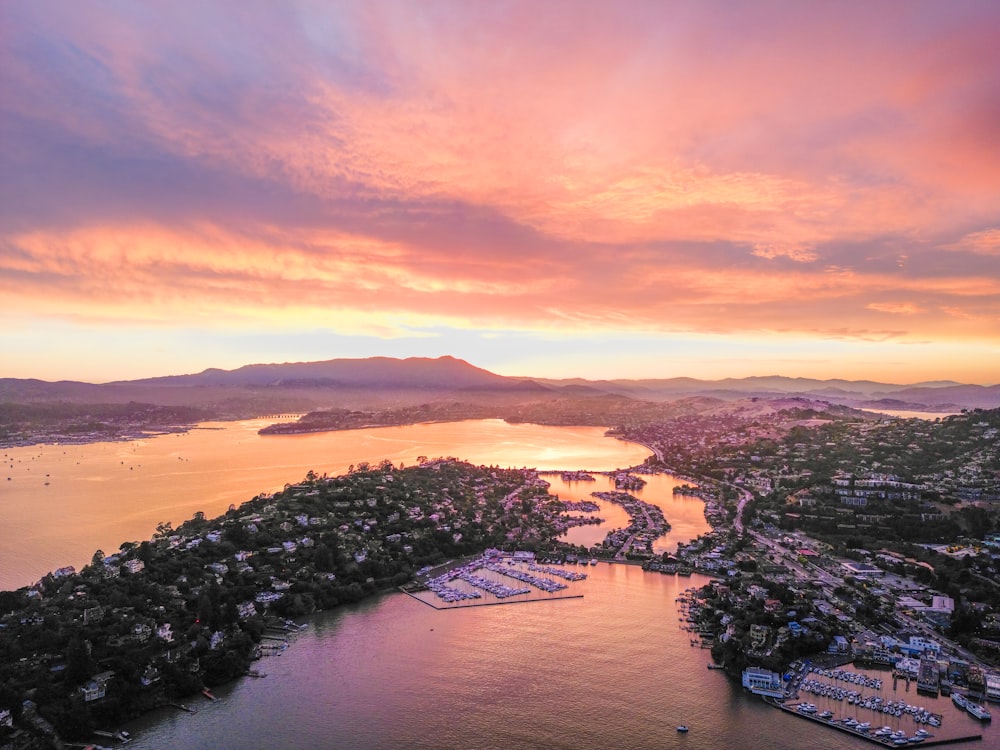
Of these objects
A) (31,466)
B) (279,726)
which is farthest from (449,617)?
(31,466)

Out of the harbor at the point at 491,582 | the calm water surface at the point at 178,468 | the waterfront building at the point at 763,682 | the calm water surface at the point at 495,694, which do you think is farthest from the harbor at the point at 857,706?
the calm water surface at the point at 178,468

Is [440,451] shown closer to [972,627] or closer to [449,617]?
[449,617]

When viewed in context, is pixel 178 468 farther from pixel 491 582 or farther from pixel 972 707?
pixel 972 707

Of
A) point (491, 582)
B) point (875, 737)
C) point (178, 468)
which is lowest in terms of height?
point (875, 737)

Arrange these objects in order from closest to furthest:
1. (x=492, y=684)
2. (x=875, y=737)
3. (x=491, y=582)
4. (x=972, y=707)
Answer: (x=875, y=737) < (x=972, y=707) < (x=492, y=684) < (x=491, y=582)

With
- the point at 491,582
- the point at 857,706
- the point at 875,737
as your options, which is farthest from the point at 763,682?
the point at 491,582

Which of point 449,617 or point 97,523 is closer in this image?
point 449,617

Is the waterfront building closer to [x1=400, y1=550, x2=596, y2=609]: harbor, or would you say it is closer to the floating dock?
the floating dock

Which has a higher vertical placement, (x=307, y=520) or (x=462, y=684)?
(x=307, y=520)

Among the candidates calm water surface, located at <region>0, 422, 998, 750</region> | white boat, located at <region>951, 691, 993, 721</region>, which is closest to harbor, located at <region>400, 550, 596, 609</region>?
calm water surface, located at <region>0, 422, 998, 750</region>
